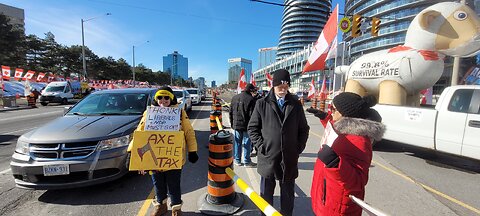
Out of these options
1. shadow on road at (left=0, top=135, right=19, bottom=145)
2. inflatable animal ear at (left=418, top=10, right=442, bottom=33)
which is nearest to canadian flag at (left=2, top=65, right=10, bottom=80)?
shadow on road at (left=0, top=135, right=19, bottom=145)

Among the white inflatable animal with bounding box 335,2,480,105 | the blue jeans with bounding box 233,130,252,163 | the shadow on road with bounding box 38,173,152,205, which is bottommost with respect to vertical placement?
the shadow on road with bounding box 38,173,152,205

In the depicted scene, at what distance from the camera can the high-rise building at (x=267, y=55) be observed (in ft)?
458

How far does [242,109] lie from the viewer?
5.62 metres

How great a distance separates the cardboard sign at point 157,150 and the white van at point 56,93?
83.7 feet

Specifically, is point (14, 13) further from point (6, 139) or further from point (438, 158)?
point (438, 158)

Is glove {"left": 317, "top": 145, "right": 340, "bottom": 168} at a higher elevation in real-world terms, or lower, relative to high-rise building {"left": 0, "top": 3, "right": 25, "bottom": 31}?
lower

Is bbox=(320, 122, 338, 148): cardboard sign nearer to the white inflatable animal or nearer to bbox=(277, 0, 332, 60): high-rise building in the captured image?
the white inflatable animal

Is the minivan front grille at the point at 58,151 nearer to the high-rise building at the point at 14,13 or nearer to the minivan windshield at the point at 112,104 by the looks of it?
the minivan windshield at the point at 112,104

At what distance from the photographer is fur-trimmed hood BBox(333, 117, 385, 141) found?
193cm

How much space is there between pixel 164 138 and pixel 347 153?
2.15 meters

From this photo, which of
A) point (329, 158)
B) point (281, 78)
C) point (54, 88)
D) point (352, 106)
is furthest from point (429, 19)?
point (54, 88)

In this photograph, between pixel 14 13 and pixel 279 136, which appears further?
pixel 14 13

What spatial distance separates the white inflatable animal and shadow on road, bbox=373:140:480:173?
52.7 inches

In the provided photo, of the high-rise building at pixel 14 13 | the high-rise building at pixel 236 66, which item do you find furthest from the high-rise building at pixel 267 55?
the high-rise building at pixel 14 13
